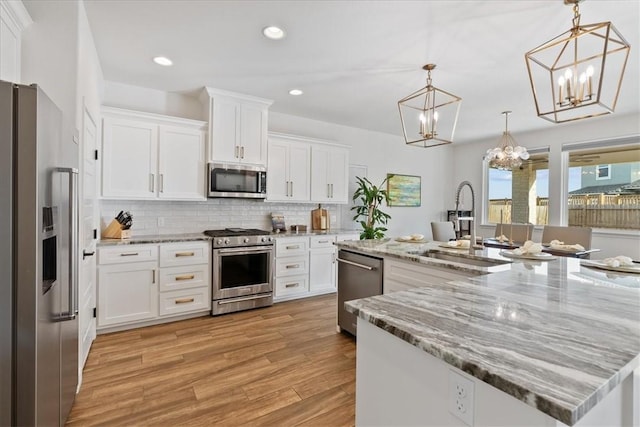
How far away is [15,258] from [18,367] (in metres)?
0.42

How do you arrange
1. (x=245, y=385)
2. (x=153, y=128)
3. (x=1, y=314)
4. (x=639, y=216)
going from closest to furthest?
(x=1, y=314), (x=245, y=385), (x=153, y=128), (x=639, y=216)

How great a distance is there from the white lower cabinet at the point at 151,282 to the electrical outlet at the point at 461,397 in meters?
3.08

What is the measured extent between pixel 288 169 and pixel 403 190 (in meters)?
2.72

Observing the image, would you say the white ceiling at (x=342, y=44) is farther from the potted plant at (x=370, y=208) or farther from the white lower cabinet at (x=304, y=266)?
the white lower cabinet at (x=304, y=266)

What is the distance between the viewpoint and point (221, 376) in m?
2.26

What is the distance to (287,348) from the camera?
2709mm

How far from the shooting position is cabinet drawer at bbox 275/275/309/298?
13.1ft

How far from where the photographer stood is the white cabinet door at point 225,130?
12.0ft

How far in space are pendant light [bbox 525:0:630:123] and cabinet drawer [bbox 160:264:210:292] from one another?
10.7 feet

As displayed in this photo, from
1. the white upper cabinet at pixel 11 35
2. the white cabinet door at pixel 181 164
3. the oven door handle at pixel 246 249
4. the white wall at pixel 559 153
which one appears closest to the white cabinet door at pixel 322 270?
the oven door handle at pixel 246 249

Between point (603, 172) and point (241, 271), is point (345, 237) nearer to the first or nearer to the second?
point (241, 271)

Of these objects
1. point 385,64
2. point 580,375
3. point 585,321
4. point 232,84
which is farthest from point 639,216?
point 232,84

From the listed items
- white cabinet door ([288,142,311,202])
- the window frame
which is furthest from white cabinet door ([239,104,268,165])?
the window frame

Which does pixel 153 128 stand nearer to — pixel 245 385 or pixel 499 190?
pixel 245 385
